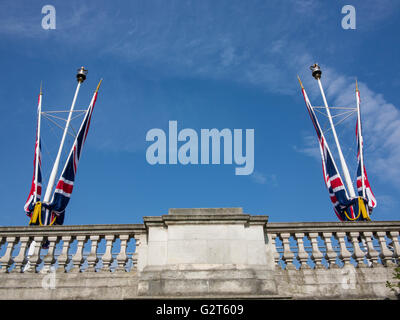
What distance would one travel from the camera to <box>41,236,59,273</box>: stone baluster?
24.8 feet

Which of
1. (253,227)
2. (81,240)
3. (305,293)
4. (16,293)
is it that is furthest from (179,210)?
(16,293)

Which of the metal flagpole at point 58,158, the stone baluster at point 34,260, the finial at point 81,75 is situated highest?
the finial at point 81,75

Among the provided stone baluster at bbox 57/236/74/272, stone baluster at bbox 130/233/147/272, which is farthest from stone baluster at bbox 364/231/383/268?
stone baluster at bbox 57/236/74/272

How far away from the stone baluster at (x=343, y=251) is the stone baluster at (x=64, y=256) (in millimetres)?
6508

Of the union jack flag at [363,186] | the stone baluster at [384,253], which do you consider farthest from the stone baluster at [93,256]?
the union jack flag at [363,186]

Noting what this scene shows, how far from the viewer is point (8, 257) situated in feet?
25.5

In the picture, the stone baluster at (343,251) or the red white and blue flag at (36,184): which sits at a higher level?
the red white and blue flag at (36,184)

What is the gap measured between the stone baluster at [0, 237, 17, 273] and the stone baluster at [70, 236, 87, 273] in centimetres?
154

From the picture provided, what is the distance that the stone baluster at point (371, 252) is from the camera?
766 centimetres

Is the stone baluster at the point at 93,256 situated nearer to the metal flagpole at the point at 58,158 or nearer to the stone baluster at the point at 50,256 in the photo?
the stone baluster at the point at 50,256

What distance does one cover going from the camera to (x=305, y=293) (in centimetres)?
732

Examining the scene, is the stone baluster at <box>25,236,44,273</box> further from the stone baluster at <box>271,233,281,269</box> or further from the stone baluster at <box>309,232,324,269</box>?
the stone baluster at <box>309,232,324,269</box>
